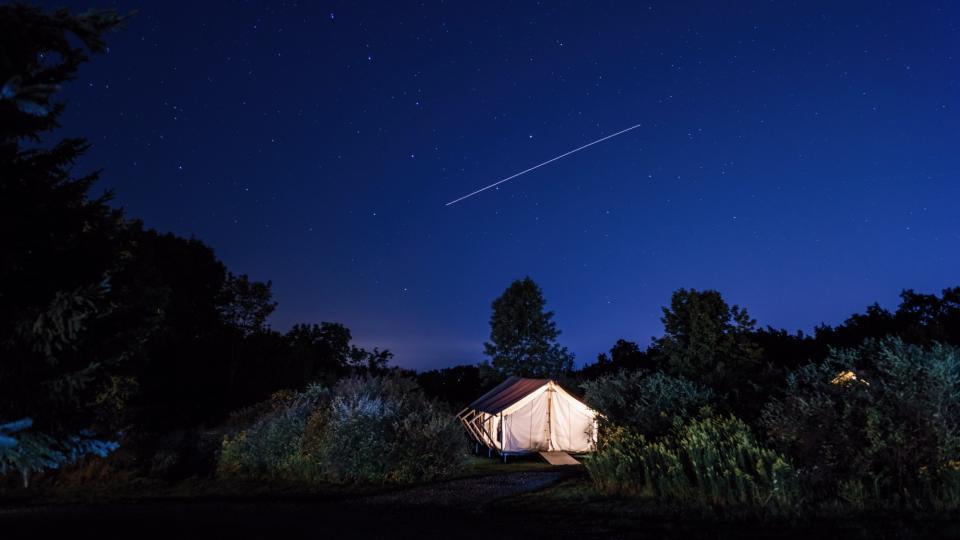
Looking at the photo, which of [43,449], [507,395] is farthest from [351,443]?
[43,449]

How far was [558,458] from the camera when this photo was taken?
2130 centimetres

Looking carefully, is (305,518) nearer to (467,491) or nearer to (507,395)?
(467,491)

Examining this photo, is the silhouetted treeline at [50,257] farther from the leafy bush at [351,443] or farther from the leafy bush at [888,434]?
the leafy bush at [888,434]

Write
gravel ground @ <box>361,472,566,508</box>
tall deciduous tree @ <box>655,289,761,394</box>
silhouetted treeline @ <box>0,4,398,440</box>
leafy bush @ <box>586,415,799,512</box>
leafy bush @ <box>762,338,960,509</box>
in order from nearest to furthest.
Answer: silhouetted treeline @ <box>0,4,398,440</box> < leafy bush @ <box>762,338,960,509</box> < leafy bush @ <box>586,415,799,512</box> < gravel ground @ <box>361,472,566,508</box> < tall deciduous tree @ <box>655,289,761,394</box>

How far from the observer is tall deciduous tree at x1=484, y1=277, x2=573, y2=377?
43.5 metres

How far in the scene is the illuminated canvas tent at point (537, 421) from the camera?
76.0 feet

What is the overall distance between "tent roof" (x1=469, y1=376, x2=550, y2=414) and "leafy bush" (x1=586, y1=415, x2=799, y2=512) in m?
11.6

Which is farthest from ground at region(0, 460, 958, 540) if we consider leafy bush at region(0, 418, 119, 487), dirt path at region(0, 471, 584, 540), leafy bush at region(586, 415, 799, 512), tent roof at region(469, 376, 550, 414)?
tent roof at region(469, 376, 550, 414)

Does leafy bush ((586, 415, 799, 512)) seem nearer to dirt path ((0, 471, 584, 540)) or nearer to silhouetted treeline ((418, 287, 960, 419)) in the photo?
dirt path ((0, 471, 584, 540))

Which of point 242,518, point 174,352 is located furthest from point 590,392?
point 174,352

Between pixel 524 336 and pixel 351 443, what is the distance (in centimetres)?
2933

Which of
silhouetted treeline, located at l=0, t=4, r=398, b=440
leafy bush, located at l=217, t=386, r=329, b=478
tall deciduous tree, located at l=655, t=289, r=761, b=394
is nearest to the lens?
silhouetted treeline, located at l=0, t=4, r=398, b=440

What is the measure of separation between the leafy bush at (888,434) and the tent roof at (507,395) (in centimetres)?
1517

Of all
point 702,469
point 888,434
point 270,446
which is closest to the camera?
point 888,434
